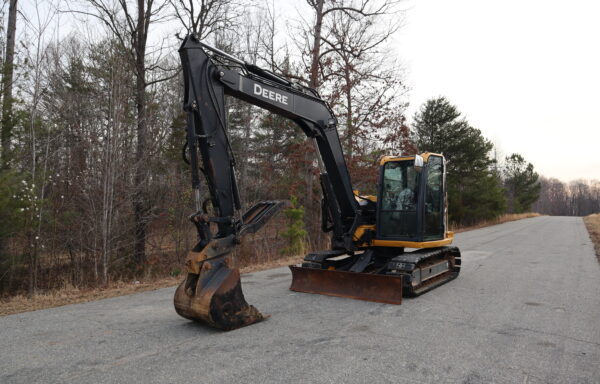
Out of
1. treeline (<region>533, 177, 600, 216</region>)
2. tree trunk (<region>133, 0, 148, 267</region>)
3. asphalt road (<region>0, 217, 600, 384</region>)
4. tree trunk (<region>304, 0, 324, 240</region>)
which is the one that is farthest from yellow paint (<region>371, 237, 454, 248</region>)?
treeline (<region>533, 177, 600, 216</region>)

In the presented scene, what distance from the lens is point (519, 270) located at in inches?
374

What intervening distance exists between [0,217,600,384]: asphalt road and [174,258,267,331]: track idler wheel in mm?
176

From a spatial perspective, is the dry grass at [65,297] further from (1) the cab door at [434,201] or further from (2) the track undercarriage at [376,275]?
(1) the cab door at [434,201]

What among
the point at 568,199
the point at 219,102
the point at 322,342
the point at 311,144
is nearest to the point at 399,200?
the point at 322,342

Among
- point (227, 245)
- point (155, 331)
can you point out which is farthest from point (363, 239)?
point (155, 331)

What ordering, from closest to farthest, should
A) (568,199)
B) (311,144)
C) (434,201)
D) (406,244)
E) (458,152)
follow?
(406,244), (434,201), (311,144), (458,152), (568,199)

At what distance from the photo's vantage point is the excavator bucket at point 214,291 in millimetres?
4578

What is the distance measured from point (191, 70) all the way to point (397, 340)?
403 centimetres

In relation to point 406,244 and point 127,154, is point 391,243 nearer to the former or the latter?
point 406,244

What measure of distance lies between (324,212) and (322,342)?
367 cm

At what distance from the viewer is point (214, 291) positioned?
181 inches

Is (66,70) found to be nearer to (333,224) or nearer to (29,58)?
(29,58)

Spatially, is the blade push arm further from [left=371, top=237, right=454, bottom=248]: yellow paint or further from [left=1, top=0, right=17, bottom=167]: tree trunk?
[left=1, top=0, right=17, bottom=167]: tree trunk

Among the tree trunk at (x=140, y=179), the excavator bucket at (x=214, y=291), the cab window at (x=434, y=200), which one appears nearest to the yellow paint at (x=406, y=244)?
the cab window at (x=434, y=200)
